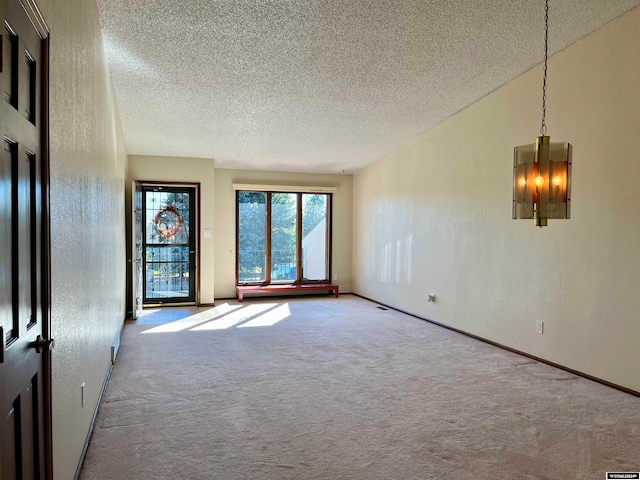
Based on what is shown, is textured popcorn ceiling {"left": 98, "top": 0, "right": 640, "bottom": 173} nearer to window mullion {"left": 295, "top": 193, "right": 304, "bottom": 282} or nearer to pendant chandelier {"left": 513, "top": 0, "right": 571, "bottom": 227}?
pendant chandelier {"left": 513, "top": 0, "right": 571, "bottom": 227}

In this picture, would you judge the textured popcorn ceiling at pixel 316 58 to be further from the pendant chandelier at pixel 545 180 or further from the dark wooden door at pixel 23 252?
the dark wooden door at pixel 23 252

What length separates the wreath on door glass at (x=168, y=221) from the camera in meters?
7.38

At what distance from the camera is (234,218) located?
832 centimetres

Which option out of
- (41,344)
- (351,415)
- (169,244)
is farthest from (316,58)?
(169,244)

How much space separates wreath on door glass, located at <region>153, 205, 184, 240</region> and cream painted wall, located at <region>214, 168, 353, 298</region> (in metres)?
0.88

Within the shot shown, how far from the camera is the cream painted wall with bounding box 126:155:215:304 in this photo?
7198 mm

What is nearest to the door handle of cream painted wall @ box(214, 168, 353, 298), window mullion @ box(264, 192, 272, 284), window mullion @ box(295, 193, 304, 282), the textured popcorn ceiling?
the textured popcorn ceiling

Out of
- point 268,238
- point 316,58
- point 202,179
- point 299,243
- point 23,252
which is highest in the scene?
point 316,58

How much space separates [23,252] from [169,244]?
252 inches

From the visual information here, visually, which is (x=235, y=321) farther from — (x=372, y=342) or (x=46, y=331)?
(x=46, y=331)

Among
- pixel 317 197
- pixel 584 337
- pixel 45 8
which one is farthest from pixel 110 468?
pixel 317 197

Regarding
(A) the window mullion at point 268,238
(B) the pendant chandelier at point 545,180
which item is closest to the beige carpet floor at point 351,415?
(B) the pendant chandelier at point 545,180

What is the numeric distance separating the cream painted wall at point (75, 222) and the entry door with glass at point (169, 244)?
Result: 436 cm

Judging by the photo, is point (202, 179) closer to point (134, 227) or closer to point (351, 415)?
point (134, 227)
